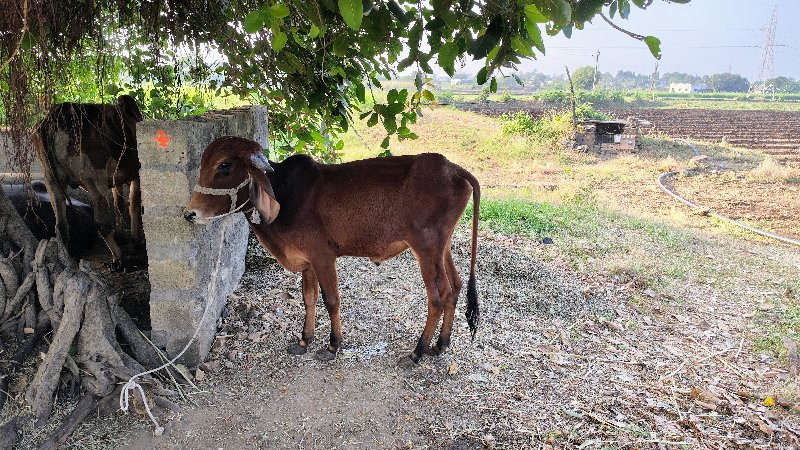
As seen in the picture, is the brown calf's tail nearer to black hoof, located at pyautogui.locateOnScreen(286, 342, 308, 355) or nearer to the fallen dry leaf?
the fallen dry leaf

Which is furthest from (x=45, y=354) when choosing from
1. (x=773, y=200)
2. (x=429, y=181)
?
(x=773, y=200)

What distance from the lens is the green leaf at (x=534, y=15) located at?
7.66 feet

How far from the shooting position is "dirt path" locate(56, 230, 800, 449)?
3451 mm

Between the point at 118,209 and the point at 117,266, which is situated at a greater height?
the point at 118,209

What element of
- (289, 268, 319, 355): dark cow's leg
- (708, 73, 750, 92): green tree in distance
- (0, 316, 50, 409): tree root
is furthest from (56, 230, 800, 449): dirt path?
(708, 73, 750, 92): green tree in distance

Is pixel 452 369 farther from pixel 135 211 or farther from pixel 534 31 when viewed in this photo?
pixel 135 211

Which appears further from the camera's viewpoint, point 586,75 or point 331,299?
point 586,75

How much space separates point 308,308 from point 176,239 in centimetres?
111

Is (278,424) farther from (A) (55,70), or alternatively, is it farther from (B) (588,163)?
(B) (588,163)

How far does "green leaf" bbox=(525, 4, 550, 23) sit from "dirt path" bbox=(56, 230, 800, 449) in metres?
2.48

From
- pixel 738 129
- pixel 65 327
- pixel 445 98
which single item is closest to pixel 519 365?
pixel 65 327

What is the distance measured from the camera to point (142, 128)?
3.65 meters

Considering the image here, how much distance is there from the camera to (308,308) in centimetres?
425

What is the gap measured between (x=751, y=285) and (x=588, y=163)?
10897 millimetres
